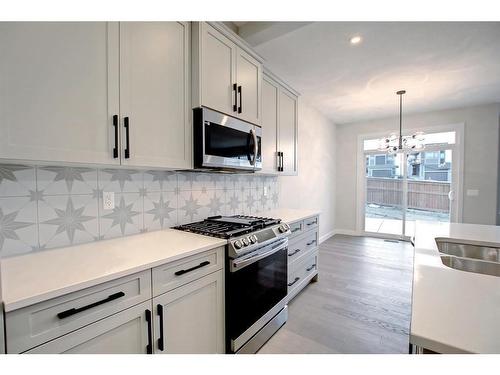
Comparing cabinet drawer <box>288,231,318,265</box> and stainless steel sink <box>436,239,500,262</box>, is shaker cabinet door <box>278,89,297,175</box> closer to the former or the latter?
cabinet drawer <box>288,231,318,265</box>

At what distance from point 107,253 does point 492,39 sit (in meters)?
3.68

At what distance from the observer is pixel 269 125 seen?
100 inches

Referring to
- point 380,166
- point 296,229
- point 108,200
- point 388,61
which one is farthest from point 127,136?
point 380,166

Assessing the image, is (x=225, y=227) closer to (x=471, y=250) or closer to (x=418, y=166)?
(x=471, y=250)

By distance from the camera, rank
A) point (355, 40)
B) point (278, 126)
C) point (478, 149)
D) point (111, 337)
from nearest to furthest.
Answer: point (111, 337) < point (355, 40) < point (278, 126) < point (478, 149)

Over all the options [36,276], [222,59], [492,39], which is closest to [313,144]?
[492,39]

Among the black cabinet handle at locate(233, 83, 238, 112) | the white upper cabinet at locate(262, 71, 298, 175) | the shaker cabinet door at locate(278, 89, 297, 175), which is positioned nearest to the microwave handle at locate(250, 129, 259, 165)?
the black cabinet handle at locate(233, 83, 238, 112)

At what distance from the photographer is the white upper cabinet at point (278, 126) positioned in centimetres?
249

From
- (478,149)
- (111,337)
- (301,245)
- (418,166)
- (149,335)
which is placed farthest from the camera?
(418,166)

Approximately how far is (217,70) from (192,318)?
1730 mm

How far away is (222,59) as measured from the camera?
1.81 m

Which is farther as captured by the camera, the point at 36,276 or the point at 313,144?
the point at 313,144

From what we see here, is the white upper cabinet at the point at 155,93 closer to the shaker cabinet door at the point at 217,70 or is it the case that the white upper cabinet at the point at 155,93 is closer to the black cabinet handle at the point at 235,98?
the shaker cabinet door at the point at 217,70
